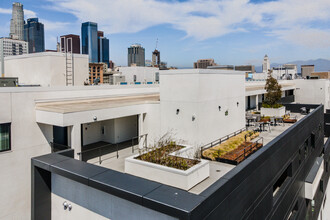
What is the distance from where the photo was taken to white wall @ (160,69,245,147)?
13.3m

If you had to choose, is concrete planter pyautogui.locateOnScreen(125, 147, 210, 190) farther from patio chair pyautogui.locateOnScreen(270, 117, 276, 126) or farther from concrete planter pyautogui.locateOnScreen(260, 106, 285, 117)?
concrete planter pyautogui.locateOnScreen(260, 106, 285, 117)

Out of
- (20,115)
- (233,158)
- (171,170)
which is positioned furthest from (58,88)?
(233,158)

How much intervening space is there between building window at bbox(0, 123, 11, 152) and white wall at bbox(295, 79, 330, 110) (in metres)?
41.5

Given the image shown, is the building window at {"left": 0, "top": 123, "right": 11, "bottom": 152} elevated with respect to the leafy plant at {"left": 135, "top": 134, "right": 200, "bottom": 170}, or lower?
elevated

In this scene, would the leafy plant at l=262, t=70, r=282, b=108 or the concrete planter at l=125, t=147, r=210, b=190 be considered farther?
the leafy plant at l=262, t=70, r=282, b=108

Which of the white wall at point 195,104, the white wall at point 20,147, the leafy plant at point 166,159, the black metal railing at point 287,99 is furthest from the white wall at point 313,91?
the white wall at point 20,147

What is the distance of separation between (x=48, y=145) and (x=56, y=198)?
4031mm

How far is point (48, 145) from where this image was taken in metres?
12.1

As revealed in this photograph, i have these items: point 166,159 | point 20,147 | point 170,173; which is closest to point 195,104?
point 166,159

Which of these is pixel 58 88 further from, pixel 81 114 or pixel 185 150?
pixel 185 150

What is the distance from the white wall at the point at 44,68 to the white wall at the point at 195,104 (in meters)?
7.44

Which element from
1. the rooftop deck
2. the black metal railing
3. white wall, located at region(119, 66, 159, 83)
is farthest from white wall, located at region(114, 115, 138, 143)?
the black metal railing

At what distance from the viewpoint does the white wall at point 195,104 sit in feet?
43.7

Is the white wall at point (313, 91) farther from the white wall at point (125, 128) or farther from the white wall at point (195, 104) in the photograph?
the white wall at point (125, 128)
